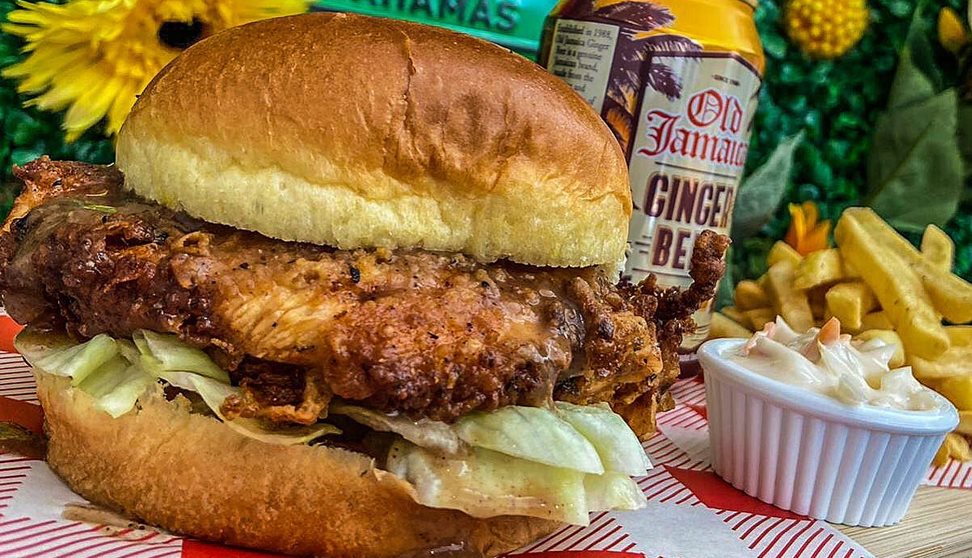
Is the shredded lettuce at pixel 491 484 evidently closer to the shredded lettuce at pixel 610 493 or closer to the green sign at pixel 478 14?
the shredded lettuce at pixel 610 493

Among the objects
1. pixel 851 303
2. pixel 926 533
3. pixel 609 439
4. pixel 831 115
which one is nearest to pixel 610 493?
pixel 609 439

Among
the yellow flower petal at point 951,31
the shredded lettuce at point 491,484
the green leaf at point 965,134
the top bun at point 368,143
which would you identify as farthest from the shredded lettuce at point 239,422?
the yellow flower petal at point 951,31

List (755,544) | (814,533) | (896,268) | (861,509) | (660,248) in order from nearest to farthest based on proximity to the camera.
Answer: (755,544) < (814,533) < (861,509) < (896,268) < (660,248)

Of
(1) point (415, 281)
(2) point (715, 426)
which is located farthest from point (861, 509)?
(1) point (415, 281)

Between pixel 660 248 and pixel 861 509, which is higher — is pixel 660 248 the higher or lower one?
the higher one

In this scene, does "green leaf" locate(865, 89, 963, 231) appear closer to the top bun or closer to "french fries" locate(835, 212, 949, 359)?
"french fries" locate(835, 212, 949, 359)

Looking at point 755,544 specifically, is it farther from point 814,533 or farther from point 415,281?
point 415,281

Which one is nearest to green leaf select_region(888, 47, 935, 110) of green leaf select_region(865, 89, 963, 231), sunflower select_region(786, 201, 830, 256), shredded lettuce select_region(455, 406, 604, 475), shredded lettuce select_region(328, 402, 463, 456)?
green leaf select_region(865, 89, 963, 231)
